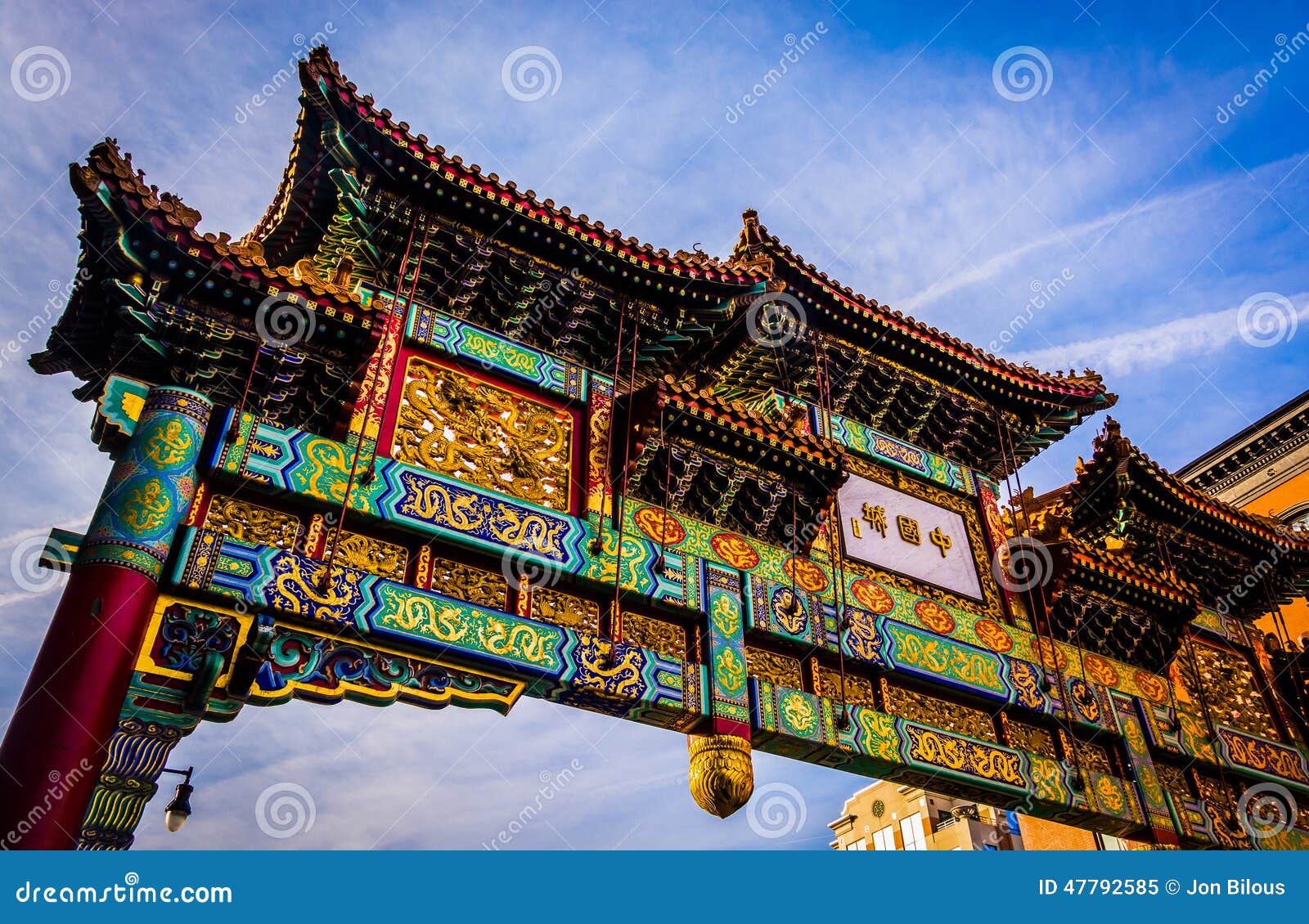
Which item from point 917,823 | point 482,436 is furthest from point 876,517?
point 917,823

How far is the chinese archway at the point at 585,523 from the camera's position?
6.91 meters

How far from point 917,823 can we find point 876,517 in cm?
2552

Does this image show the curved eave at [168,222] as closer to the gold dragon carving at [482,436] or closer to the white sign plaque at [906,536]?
the gold dragon carving at [482,436]

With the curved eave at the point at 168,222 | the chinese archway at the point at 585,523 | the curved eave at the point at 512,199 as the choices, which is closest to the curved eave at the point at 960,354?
the chinese archway at the point at 585,523

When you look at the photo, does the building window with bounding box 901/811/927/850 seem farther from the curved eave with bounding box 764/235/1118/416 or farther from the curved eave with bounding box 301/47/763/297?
the curved eave with bounding box 301/47/763/297

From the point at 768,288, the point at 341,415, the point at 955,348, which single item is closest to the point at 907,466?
the point at 955,348

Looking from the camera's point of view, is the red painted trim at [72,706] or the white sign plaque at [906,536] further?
the white sign plaque at [906,536]

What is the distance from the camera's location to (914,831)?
3328 centimetres

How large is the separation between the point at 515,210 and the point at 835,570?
472cm

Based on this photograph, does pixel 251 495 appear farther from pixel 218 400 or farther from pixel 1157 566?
pixel 1157 566

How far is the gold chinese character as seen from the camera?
436 inches

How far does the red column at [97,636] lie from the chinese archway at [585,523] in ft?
0.07

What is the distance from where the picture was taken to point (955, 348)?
41.3 feet

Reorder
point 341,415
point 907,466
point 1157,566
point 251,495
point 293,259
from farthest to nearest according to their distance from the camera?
1. point 1157,566
2. point 907,466
3. point 293,259
4. point 341,415
5. point 251,495
